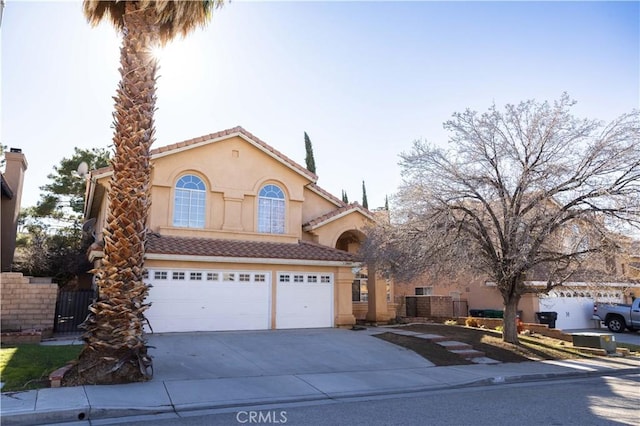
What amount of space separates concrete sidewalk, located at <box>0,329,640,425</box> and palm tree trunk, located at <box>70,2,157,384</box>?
0.61 metres

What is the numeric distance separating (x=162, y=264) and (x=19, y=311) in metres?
4.55

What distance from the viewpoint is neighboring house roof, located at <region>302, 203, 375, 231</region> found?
21.2 m

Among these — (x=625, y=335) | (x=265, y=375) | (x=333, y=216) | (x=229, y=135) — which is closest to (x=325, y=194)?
(x=333, y=216)

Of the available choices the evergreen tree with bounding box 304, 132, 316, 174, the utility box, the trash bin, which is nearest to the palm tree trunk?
Answer: the utility box

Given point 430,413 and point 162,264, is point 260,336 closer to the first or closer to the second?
point 162,264

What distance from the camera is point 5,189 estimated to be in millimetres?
21094

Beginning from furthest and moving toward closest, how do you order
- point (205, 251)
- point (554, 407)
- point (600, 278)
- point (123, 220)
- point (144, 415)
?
point (205, 251) → point (600, 278) → point (123, 220) → point (554, 407) → point (144, 415)


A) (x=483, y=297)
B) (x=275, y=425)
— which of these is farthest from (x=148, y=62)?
(x=483, y=297)

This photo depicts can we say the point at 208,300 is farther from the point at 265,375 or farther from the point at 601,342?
the point at 601,342

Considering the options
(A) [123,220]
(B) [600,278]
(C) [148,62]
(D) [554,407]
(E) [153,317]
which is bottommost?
(D) [554,407]

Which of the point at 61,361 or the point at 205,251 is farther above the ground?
the point at 205,251

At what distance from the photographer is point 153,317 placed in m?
16.0

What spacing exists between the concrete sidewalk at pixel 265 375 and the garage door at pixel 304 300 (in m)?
1.36

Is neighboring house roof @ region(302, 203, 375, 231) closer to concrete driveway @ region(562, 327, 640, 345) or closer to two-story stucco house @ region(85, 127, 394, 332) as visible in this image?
two-story stucco house @ region(85, 127, 394, 332)
